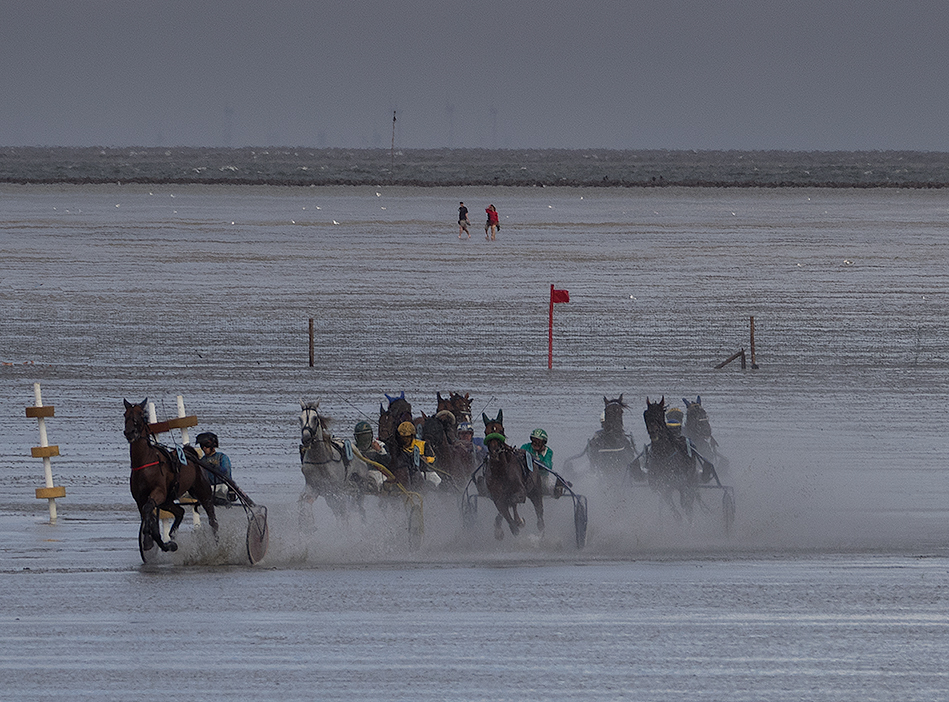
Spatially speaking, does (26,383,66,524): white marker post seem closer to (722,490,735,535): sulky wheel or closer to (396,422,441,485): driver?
(396,422,441,485): driver

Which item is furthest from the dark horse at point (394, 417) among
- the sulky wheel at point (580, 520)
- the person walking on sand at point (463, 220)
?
the person walking on sand at point (463, 220)

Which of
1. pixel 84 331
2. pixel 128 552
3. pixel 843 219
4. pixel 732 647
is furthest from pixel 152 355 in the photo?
pixel 843 219

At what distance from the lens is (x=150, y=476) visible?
42.9ft

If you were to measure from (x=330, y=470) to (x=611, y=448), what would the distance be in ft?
11.8

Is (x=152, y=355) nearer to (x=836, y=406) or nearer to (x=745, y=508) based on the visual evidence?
(x=836, y=406)

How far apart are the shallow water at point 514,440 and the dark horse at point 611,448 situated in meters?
0.27

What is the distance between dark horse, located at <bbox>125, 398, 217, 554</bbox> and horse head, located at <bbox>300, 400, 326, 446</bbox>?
3.97 feet

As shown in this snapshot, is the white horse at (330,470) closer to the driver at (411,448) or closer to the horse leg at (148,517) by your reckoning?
the driver at (411,448)

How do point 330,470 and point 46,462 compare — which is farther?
point 46,462

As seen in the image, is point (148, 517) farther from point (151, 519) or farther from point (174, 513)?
point (174, 513)

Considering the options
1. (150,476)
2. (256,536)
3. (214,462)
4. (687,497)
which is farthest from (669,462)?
(150,476)

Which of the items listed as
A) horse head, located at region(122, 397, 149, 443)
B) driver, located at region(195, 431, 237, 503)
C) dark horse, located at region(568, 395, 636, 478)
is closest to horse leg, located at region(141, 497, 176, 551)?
horse head, located at region(122, 397, 149, 443)

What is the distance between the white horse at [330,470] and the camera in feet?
46.7

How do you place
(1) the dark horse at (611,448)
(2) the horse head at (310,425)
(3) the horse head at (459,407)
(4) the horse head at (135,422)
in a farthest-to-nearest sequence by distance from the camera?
(1) the dark horse at (611,448), (3) the horse head at (459,407), (2) the horse head at (310,425), (4) the horse head at (135,422)
